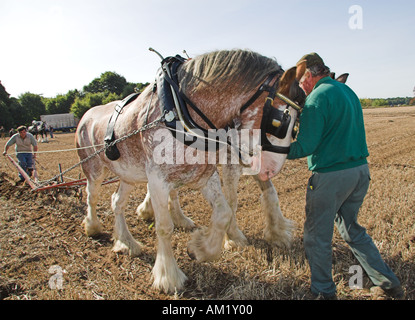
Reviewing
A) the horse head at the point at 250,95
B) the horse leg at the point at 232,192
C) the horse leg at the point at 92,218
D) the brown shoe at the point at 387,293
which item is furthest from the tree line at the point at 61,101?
the brown shoe at the point at 387,293

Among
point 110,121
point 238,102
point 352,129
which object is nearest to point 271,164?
point 238,102

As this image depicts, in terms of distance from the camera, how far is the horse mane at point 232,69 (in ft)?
7.36

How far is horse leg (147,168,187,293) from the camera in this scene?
266 centimetres

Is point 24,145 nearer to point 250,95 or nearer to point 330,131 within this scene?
point 250,95

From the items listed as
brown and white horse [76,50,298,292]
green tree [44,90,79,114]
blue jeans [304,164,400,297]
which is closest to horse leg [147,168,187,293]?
brown and white horse [76,50,298,292]

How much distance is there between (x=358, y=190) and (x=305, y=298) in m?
1.05

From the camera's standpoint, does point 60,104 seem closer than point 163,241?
No

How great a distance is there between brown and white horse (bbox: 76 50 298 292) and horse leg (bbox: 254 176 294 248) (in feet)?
1.38

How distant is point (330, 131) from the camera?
2242 mm

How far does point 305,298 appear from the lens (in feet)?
7.91

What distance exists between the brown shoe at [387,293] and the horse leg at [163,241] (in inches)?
69.5

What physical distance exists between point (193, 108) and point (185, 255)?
1.96m

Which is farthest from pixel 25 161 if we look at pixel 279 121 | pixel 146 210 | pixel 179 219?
pixel 279 121

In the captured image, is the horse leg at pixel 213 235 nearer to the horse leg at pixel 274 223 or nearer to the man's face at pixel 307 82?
the horse leg at pixel 274 223
